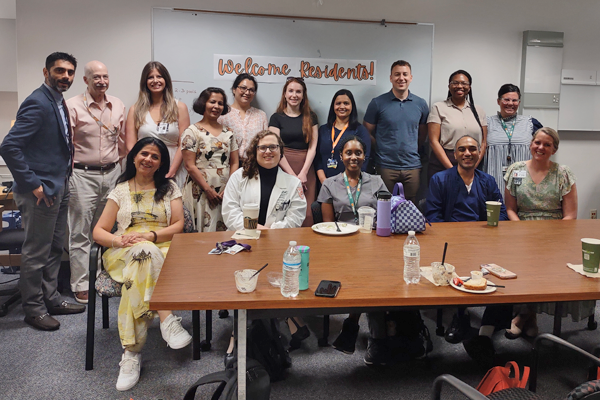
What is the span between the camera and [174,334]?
235 cm

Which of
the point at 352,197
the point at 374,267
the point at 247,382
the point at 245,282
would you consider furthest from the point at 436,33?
the point at 247,382

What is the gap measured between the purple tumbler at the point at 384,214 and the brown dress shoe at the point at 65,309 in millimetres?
2198

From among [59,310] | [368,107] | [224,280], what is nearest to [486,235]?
[224,280]

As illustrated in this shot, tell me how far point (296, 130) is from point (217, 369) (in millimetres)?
1993

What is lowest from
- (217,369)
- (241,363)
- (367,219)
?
(217,369)

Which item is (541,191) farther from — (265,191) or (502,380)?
(265,191)

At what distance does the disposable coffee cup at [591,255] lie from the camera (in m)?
1.74

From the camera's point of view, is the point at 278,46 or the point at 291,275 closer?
the point at 291,275

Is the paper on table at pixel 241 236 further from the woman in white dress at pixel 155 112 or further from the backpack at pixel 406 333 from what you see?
the woman in white dress at pixel 155 112

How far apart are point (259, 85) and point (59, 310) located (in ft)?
8.01

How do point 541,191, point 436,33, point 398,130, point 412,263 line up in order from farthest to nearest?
point 436,33 → point 398,130 → point 541,191 → point 412,263

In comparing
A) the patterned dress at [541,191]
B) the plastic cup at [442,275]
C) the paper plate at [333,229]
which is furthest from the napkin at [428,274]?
the patterned dress at [541,191]

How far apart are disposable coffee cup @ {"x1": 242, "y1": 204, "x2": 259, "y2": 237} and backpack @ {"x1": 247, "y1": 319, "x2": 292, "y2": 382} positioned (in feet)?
1.43

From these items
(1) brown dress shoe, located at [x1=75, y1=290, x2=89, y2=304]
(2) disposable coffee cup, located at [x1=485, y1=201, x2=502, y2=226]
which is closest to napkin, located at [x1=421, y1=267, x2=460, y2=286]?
(2) disposable coffee cup, located at [x1=485, y1=201, x2=502, y2=226]
